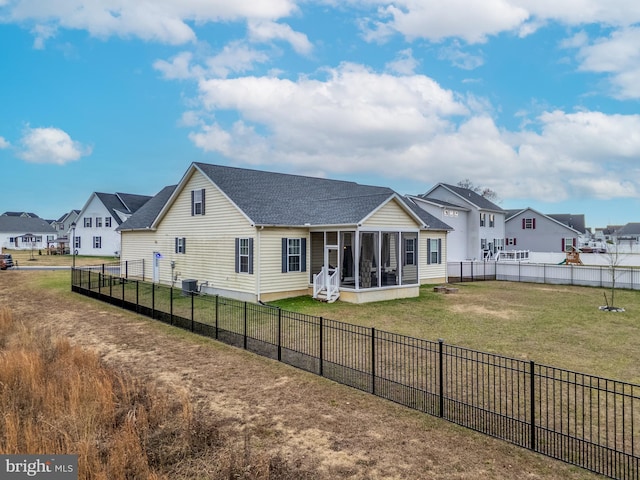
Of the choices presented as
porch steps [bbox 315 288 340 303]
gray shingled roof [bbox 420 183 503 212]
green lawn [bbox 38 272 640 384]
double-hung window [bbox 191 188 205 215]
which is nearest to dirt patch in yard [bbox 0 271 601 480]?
green lawn [bbox 38 272 640 384]

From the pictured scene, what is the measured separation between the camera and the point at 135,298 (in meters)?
16.1

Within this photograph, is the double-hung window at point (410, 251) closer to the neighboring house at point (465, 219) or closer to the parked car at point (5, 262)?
the neighboring house at point (465, 219)

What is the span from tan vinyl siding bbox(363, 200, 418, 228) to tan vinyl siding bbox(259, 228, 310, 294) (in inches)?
130


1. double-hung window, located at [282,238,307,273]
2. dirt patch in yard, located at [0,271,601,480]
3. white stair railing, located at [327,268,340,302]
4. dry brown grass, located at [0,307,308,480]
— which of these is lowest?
dirt patch in yard, located at [0,271,601,480]

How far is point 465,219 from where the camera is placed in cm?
3997

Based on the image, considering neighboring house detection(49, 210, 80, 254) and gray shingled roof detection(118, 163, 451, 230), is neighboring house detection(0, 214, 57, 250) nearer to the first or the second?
neighboring house detection(49, 210, 80, 254)

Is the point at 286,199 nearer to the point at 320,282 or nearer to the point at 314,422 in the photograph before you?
the point at 320,282

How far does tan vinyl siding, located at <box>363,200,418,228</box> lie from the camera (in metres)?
17.5

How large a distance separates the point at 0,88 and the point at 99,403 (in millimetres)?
33134

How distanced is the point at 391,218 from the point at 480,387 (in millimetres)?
11296

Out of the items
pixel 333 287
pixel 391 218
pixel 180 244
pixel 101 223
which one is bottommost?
pixel 333 287

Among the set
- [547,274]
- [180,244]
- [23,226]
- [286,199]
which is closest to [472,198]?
[547,274]

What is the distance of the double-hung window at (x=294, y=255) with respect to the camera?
18000 mm

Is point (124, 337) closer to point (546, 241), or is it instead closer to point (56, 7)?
point (56, 7)
